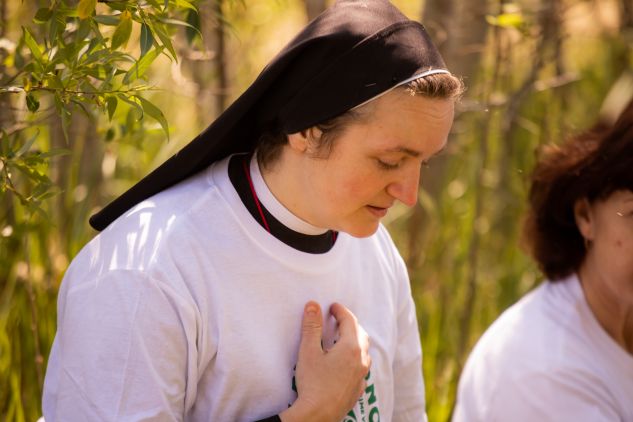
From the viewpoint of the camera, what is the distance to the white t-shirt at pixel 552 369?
227cm

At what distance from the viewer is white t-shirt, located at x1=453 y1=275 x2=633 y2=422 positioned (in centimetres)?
227

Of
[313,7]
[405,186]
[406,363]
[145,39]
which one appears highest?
[145,39]

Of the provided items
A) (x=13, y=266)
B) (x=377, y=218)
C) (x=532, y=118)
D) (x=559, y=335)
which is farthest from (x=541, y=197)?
(x=532, y=118)

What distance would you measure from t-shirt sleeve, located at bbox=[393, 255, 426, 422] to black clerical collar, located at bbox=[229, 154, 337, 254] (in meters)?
0.33

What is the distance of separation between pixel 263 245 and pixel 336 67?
1.32ft

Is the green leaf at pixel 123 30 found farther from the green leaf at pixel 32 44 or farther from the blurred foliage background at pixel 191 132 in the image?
the green leaf at pixel 32 44

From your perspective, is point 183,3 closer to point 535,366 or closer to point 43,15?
point 43,15

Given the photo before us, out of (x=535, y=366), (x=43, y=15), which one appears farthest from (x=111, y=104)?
(x=535, y=366)

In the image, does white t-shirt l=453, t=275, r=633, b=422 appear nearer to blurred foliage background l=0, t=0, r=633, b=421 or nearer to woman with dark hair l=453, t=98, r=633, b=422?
woman with dark hair l=453, t=98, r=633, b=422

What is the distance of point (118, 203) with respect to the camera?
1.82 m

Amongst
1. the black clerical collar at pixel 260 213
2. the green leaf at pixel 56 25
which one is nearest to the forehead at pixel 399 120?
the black clerical collar at pixel 260 213

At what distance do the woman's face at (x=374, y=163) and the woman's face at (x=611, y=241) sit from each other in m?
0.78

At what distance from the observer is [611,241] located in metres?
2.34

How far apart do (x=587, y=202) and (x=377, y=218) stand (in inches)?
35.1
